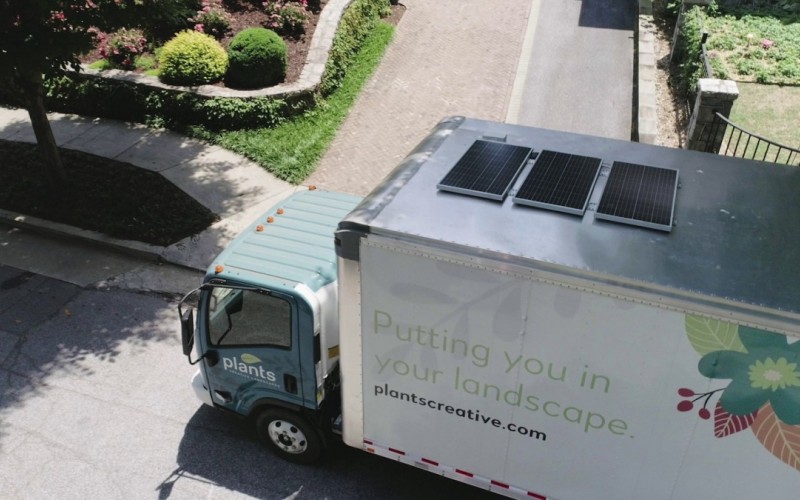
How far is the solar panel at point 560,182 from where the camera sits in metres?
5.72

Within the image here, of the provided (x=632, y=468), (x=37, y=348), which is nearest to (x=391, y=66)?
(x=37, y=348)

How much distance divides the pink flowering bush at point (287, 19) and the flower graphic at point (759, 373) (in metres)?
14.6

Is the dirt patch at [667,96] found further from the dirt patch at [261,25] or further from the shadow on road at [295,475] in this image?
the shadow on road at [295,475]

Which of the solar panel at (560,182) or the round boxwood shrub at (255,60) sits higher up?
the solar panel at (560,182)

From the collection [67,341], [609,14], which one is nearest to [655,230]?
[67,341]

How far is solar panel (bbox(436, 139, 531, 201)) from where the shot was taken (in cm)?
594

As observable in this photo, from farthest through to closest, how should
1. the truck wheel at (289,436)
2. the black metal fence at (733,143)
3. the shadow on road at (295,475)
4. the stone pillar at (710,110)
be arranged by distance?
the stone pillar at (710,110)
the black metal fence at (733,143)
the shadow on road at (295,475)
the truck wheel at (289,436)

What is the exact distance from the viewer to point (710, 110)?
11.6m

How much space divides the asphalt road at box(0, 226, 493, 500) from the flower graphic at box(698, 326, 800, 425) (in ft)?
10.4

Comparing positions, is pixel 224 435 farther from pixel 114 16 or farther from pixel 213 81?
pixel 213 81

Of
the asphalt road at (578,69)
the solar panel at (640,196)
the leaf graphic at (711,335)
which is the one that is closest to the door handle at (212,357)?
the solar panel at (640,196)

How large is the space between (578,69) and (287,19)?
24.2 ft

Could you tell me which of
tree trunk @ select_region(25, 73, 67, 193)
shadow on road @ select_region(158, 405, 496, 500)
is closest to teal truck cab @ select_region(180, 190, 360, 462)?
shadow on road @ select_region(158, 405, 496, 500)

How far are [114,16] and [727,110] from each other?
10290mm
